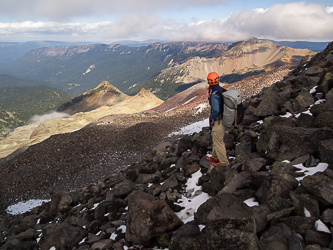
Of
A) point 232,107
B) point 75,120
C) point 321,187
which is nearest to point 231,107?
Result: point 232,107

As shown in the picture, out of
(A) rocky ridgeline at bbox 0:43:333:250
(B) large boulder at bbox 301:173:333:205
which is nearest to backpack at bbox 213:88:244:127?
(A) rocky ridgeline at bbox 0:43:333:250

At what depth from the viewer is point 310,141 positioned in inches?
218

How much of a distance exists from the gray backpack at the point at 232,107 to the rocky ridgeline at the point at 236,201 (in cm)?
129

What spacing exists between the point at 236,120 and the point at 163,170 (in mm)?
4933

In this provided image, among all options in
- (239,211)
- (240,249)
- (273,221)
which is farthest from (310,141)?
(240,249)

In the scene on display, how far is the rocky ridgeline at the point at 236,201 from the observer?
11.5ft

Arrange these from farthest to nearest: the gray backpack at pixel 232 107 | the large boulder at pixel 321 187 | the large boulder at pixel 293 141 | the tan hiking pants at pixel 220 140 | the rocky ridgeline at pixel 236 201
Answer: the tan hiking pants at pixel 220 140
the gray backpack at pixel 232 107
the large boulder at pixel 293 141
the large boulder at pixel 321 187
the rocky ridgeline at pixel 236 201

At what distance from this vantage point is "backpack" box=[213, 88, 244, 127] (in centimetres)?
597

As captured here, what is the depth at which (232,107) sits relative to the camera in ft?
20.0

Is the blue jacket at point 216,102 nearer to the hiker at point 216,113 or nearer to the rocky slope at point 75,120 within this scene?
the hiker at point 216,113

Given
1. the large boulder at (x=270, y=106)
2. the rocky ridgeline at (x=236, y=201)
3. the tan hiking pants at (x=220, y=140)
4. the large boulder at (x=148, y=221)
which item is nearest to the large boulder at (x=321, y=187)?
the rocky ridgeline at (x=236, y=201)

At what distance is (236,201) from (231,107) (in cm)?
310

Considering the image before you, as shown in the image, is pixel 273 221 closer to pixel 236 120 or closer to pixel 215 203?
pixel 215 203

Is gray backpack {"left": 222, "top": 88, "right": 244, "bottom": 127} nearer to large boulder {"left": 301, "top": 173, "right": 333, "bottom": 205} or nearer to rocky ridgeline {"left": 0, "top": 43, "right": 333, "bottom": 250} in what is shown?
rocky ridgeline {"left": 0, "top": 43, "right": 333, "bottom": 250}
